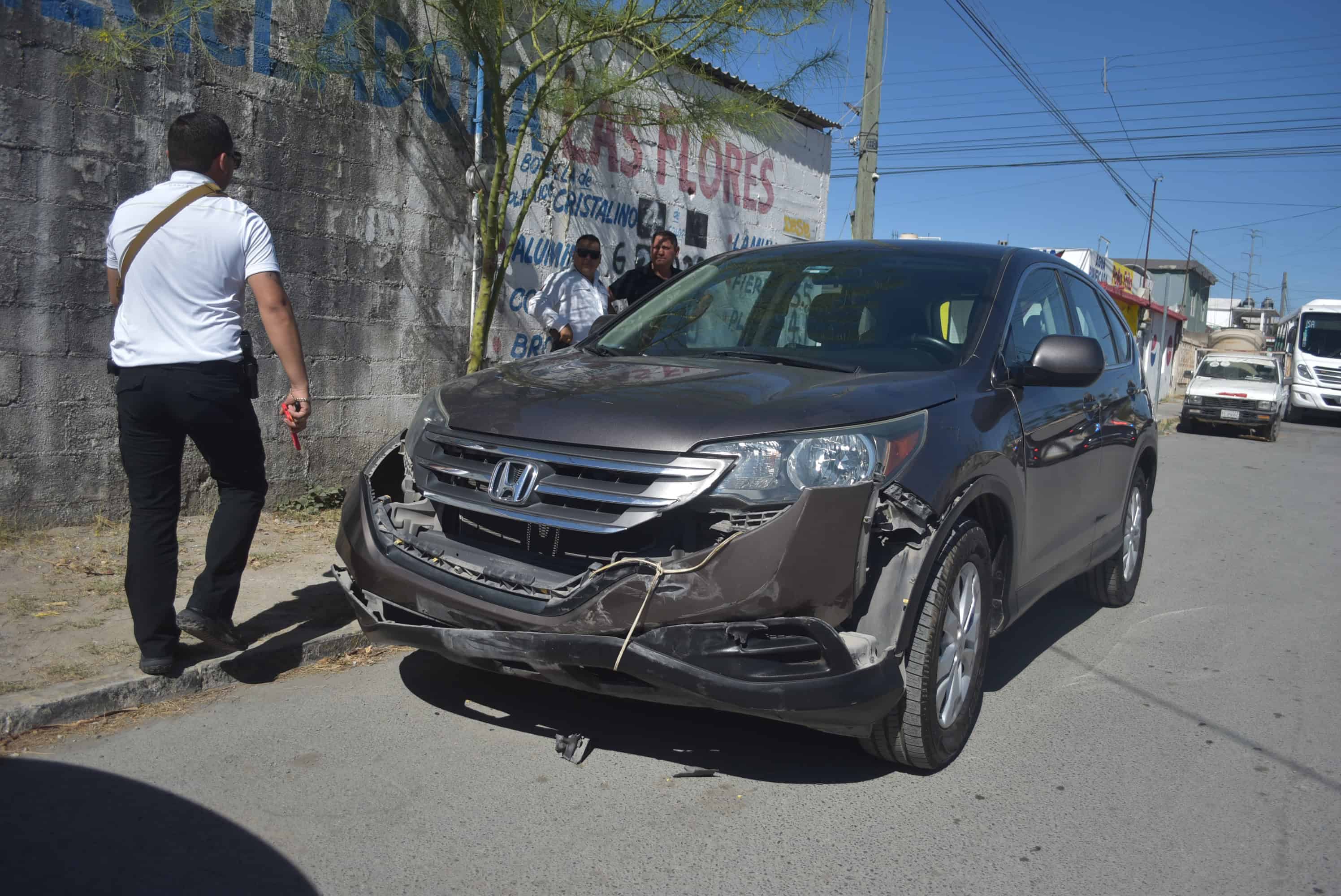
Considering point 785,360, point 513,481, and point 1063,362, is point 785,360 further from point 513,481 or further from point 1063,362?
point 513,481

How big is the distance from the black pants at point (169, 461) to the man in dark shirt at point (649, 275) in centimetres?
414

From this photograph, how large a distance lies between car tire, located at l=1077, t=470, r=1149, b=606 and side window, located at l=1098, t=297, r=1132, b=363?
25.2 inches

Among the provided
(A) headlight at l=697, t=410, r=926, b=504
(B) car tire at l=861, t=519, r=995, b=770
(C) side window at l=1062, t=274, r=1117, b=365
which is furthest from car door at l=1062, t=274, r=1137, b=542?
(A) headlight at l=697, t=410, r=926, b=504

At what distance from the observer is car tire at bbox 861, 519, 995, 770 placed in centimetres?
332

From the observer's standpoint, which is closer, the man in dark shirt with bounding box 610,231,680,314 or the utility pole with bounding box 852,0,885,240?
the man in dark shirt with bounding box 610,231,680,314

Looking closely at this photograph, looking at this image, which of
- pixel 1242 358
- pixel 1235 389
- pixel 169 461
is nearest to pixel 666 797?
pixel 169 461

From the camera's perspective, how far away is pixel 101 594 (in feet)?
15.8

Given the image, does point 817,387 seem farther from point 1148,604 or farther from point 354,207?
point 354,207

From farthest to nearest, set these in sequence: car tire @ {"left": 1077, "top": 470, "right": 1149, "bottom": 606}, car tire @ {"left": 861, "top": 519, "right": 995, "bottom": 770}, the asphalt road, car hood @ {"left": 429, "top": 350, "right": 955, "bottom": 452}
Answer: car tire @ {"left": 1077, "top": 470, "right": 1149, "bottom": 606} → car tire @ {"left": 861, "top": 519, "right": 995, "bottom": 770} → car hood @ {"left": 429, "top": 350, "right": 955, "bottom": 452} → the asphalt road

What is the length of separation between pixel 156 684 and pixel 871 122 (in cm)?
1059

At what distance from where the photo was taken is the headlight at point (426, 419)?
3621 mm

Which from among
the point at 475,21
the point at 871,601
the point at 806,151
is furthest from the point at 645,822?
the point at 806,151

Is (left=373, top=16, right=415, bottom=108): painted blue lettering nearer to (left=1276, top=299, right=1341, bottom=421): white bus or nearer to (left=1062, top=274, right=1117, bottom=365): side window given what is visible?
(left=1062, top=274, right=1117, bottom=365): side window

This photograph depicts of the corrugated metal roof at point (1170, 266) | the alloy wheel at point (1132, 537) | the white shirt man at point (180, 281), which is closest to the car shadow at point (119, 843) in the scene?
the white shirt man at point (180, 281)
